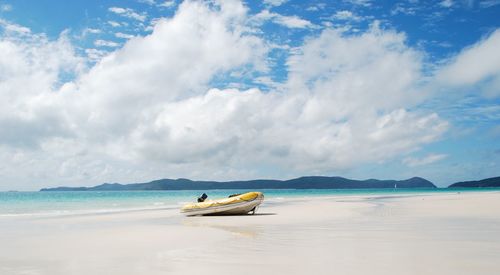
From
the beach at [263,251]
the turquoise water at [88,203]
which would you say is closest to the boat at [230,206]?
the beach at [263,251]

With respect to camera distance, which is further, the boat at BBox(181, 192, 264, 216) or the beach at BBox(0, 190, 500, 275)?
the boat at BBox(181, 192, 264, 216)

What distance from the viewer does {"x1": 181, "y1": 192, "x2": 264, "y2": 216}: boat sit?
73.0ft

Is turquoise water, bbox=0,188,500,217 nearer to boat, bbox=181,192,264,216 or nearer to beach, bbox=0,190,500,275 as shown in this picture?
boat, bbox=181,192,264,216

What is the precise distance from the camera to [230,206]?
72.9 ft

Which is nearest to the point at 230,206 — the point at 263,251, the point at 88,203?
the point at 263,251

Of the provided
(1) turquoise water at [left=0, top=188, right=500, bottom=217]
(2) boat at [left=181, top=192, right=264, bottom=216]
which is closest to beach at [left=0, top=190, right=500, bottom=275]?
(2) boat at [left=181, top=192, right=264, bottom=216]

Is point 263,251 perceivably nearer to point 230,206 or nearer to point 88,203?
point 230,206

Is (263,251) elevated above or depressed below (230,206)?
below

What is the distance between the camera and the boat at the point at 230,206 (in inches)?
877

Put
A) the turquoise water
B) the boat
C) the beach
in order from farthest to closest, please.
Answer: the turquoise water → the boat → the beach

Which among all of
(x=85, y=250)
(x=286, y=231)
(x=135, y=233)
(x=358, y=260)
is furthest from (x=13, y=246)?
(x=358, y=260)

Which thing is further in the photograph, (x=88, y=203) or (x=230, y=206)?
(x=88, y=203)

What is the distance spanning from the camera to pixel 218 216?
22.6 metres

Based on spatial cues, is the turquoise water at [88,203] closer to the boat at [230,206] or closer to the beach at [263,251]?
the boat at [230,206]
